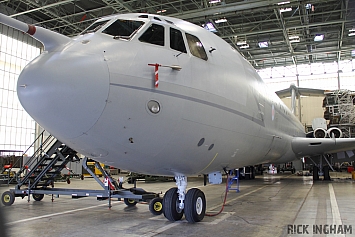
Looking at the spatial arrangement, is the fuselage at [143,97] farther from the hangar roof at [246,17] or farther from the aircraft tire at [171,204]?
the hangar roof at [246,17]

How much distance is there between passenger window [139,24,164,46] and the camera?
535 centimetres

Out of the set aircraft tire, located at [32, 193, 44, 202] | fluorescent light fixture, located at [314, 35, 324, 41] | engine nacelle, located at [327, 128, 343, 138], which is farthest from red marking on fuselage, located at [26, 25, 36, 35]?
fluorescent light fixture, located at [314, 35, 324, 41]

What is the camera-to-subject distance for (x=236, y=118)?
6609 mm

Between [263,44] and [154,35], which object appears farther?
[263,44]

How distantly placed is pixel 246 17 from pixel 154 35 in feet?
75.9

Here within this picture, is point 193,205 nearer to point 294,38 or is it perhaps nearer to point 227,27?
point 227,27

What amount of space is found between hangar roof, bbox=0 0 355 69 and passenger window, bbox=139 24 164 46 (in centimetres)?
1457

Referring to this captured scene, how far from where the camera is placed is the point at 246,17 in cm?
2661

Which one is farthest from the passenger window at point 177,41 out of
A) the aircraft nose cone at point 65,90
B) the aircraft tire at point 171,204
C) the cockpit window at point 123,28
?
the aircraft tire at point 171,204

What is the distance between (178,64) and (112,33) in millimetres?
1216

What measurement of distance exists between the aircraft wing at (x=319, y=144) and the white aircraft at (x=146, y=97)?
29.4 feet

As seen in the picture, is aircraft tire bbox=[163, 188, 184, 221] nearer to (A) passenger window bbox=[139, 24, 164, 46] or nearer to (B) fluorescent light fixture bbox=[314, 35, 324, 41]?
(A) passenger window bbox=[139, 24, 164, 46]

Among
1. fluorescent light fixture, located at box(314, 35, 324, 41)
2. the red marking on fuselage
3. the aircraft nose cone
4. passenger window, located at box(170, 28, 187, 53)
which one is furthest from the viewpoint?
fluorescent light fixture, located at box(314, 35, 324, 41)

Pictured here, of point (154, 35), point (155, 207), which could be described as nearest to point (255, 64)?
point (155, 207)
